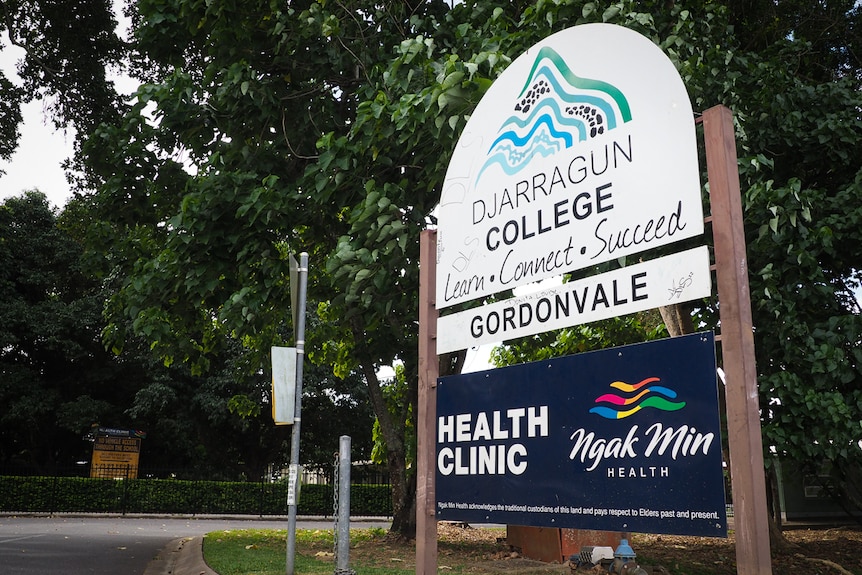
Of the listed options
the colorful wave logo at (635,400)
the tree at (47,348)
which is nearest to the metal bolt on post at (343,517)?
the colorful wave logo at (635,400)

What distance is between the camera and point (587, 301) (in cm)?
402

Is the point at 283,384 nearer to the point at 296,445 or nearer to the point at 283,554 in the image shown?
the point at 296,445

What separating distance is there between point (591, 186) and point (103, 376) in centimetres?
3141

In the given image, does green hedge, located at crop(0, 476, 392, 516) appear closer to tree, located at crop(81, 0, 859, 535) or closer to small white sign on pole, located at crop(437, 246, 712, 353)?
tree, located at crop(81, 0, 859, 535)

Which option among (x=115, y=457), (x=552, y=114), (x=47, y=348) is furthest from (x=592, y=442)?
(x=47, y=348)

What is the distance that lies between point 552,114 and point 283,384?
4.28m

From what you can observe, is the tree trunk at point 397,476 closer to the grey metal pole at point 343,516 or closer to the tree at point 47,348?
the grey metal pole at point 343,516

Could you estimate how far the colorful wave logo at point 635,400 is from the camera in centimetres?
349

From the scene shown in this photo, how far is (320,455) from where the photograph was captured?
116 feet

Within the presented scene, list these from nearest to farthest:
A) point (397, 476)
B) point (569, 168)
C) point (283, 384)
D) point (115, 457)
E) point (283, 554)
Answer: point (569, 168) → point (283, 384) → point (283, 554) → point (397, 476) → point (115, 457)

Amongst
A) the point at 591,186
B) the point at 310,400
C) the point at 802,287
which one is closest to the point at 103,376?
the point at 310,400

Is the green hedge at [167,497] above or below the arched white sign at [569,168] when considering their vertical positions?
below

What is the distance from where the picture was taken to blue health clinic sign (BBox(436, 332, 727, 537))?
131 inches

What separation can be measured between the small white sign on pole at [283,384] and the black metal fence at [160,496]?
1777cm
